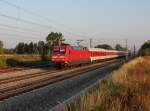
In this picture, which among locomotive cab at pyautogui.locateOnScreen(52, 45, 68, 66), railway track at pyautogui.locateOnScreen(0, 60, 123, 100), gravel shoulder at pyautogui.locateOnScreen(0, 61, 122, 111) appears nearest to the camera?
gravel shoulder at pyautogui.locateOnScreen(0, 61, 122, 111)

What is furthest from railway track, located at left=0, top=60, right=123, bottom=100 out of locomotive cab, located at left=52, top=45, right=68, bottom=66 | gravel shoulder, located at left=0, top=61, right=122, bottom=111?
locomotive cab, located at left=52, top=45, right=68, bottom=66

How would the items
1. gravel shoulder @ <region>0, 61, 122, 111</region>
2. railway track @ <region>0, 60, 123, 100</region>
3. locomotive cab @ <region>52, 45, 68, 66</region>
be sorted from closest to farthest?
gravel shoulder @ <region>0, 61, 122, 111</region> → railway track @ <region>0, 60, 123, 100</region> → locomotive cab @ <region>52, 45, 68, 66</region>

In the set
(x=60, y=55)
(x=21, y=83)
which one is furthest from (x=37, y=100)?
(x=60, y=55)

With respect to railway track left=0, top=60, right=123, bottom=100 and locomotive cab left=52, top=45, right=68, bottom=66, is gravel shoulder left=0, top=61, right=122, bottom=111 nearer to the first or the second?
railway track left=0, top=60, right=123, bottom=100

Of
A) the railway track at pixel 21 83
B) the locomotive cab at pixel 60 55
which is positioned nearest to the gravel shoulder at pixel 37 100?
the railway track at pixel 21 83

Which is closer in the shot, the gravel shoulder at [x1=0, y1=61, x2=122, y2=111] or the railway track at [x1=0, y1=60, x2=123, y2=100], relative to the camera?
the gravel shoulder at [x1=0, y1=61, x2=122, y2=111]

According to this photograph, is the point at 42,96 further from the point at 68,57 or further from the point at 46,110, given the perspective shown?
the point at 68,57

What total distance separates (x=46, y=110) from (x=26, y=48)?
367 ft

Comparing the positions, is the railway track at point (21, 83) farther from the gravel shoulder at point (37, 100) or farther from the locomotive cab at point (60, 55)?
the locomotive cab at point (60, 55)

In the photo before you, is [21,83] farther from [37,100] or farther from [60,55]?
[60,55]

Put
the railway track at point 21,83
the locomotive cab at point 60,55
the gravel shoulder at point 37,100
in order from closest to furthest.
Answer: the gravel shoulder at point 37,100, the railway track at point 21,83, the locomotive cab at point 60,55

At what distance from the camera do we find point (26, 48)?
122 meters

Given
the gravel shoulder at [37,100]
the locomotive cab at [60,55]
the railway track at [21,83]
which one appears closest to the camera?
the gravel shoulder at [37,100]

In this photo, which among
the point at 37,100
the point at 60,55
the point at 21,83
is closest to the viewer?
the point at 37,100
